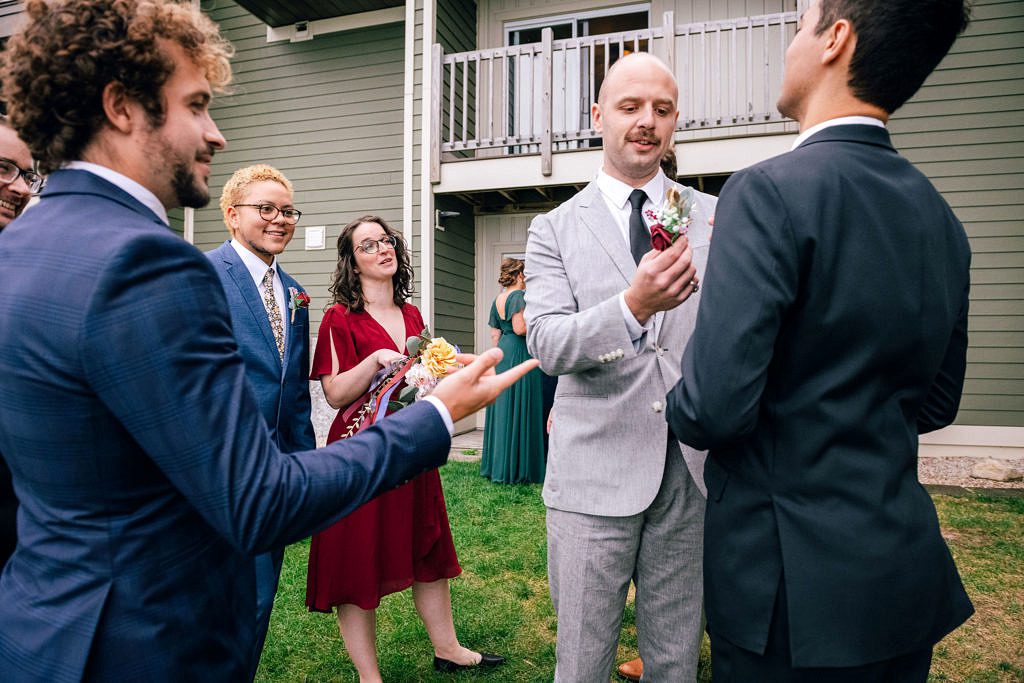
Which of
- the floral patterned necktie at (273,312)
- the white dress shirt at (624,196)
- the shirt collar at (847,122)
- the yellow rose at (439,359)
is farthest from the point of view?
the floral patterned necktie at (273,312)

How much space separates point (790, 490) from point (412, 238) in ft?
24.3

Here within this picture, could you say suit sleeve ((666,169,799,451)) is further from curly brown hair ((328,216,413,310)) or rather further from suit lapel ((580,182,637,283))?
curly brown hair ((328,216,413,310))

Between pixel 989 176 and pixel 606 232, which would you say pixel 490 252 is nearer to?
pixel 989 176

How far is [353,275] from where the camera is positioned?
3.05m

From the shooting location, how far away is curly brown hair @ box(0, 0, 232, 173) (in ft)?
3.38

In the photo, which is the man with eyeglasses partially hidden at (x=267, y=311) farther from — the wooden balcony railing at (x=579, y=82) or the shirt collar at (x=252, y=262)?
the wooden balcony railing at (x=579, y=82)

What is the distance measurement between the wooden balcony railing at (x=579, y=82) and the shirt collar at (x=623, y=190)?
193 inches

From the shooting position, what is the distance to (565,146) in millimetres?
8992

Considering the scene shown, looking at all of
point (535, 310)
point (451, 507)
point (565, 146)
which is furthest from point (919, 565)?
point (565, 146)

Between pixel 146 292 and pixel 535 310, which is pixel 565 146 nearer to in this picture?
Answer: pixel 535 310

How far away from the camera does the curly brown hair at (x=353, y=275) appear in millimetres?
2996

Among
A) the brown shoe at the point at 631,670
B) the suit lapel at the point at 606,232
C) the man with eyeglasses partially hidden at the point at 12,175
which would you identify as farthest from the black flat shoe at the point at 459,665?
the man with eyeglasses partially hidden at the point at 12,175

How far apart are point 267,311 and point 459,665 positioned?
1.89 m

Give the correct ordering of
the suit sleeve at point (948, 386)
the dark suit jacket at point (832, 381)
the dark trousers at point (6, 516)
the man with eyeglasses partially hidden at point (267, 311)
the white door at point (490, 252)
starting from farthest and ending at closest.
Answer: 1. the white door at point (490, 252)
2. the man with eyeglasses partially hidden at point (267, 311)
3. the dark trousers at point (6, 516)
4. the suit sleeve at point (948, 386)
5. the dark suit jacket at point (832, 381)
